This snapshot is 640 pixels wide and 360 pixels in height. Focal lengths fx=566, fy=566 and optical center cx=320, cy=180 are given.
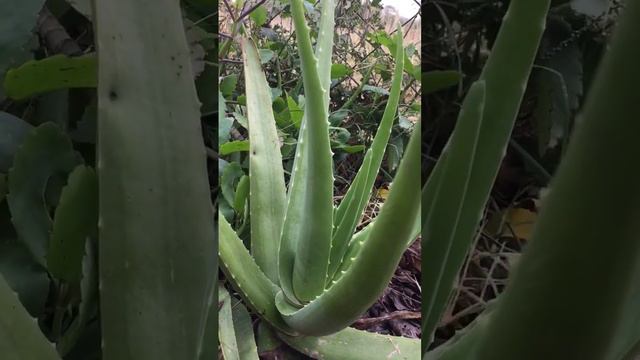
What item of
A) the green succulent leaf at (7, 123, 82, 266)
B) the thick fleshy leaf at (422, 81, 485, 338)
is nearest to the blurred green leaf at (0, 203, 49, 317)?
the green succulent leaf at (7, 123, 82, 266)

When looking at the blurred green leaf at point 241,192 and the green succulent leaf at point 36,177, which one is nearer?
the green succulent leaf at point 36,177

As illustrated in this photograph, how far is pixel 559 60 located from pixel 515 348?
10 cm

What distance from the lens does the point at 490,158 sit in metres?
0.20

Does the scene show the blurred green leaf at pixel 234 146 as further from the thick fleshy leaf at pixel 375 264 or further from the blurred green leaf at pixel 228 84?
the thick fleshy leaf at pixel 375 264

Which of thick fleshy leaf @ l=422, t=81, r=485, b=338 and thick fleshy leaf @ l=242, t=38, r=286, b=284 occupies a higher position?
thick fleshy leaf @ l=422, t=81, r=485, b=338

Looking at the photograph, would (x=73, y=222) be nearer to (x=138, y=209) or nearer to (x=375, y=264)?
(x=138, y=209)

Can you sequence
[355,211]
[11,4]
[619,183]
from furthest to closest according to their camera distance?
[355,211] < [11,4] < [619,183]

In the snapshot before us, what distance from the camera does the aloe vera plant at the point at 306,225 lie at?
0.54m

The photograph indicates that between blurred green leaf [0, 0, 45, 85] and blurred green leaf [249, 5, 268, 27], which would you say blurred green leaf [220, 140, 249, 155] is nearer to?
blurred green leaf [249, 5, 268, 27]

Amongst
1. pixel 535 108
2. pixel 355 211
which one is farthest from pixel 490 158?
pixel 355 211

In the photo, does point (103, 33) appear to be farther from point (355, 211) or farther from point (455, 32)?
point (355, 211)

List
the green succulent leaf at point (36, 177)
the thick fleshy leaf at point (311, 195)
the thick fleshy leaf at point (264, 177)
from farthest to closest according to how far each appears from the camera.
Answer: the thick fleshy leaf at point (264, 177) → the thick fleshy leaf at point (311, 195) → the green succulent leaf at point (36, 177)

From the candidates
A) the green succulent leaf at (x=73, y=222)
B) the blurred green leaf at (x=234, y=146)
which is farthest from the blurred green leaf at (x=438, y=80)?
the blurred green leaf at (x=234, y=146)

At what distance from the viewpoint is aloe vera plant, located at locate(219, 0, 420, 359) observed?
54 cm
